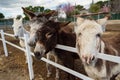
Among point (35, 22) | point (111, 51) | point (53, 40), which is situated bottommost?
point (111, 51)

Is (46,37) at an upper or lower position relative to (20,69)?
upper

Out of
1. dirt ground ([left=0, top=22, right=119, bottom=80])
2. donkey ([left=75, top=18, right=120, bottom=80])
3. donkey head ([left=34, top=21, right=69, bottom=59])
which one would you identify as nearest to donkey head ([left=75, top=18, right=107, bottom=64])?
donkey ([left=75, top=18, right=120, bottom=80])

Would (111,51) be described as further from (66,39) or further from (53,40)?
(66,39)

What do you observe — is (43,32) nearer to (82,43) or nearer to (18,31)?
(82,43)

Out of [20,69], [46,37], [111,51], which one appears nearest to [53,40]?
[46,37]

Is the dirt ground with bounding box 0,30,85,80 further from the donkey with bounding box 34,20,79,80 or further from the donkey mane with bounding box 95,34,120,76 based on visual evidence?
the donkey mane with bounding box 95,34,120,76

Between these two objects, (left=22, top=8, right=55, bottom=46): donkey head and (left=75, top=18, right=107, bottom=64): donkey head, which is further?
(left=22, top=8, right=55, bottom=46): donkey head

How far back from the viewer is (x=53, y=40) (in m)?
4.83

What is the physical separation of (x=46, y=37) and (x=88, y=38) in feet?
4.63

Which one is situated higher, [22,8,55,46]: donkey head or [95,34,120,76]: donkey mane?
[22,8,55,46]: donkey head

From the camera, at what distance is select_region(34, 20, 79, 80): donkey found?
4.44 m

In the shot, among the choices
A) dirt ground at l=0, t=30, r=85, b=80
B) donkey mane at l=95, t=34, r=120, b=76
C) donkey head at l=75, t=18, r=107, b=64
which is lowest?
dirt ground at l=0, t=30, r=85, b=80

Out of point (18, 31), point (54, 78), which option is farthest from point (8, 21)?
point (54, 78)

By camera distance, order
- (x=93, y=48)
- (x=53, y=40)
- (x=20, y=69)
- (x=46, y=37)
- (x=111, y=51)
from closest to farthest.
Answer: (x=93, y=48)
(x=111, y=51)
(x=46, y=37)
(x=53, y=40)
(x=20, y=69)
